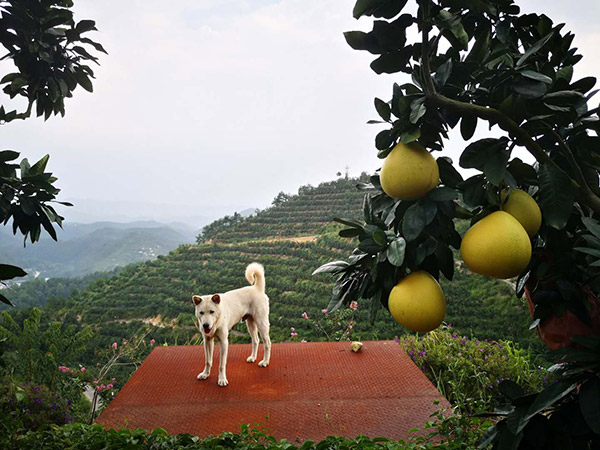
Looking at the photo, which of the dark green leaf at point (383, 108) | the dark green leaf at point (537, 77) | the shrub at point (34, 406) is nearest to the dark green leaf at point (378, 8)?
the dark green leaf at point (383, 108)

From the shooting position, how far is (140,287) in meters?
12.6

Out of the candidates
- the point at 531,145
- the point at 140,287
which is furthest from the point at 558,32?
the point at 140,287

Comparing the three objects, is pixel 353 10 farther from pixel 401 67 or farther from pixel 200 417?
pixel 200 417

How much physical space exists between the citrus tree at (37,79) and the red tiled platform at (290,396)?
159 cm

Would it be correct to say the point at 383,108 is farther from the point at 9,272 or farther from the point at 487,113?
the point at 9,272

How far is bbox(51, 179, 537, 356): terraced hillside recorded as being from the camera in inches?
305

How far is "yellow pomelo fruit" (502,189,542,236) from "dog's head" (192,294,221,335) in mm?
2597

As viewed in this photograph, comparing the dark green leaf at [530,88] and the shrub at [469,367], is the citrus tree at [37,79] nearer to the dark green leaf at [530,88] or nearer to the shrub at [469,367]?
the dark green leaf at [530,88]

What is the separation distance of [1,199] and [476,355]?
14.5ft

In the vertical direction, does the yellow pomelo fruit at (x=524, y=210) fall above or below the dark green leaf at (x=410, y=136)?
below

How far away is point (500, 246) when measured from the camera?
0.62 m

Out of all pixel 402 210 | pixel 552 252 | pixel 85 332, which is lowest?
pixel 85 332

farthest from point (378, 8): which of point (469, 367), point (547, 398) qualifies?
A: point (469, 367)

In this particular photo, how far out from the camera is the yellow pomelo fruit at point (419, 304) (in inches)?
28.0
